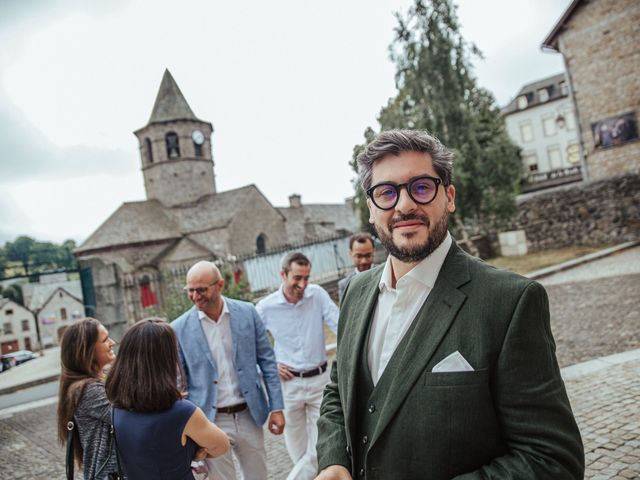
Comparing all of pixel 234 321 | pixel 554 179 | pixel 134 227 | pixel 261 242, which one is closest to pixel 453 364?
pixel 234 321

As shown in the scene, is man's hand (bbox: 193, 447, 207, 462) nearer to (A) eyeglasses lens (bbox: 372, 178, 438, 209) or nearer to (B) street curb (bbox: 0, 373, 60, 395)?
(A) eyeglasses lens (bbox: 372, 178, 438, 209)

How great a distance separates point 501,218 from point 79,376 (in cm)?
1783

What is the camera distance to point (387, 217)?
171cm

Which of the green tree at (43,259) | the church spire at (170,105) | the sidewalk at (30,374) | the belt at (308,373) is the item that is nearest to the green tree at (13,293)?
the green tree at (43,259)

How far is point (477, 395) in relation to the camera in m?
1.36

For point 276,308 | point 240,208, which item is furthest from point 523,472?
point 240,208

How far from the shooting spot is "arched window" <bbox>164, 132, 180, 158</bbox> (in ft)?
123

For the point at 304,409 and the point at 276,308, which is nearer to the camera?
the point at 304,409

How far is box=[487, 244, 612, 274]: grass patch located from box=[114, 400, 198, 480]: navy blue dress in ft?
43.8

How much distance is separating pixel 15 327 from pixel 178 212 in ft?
78.1

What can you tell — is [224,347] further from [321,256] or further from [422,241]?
[321,256]

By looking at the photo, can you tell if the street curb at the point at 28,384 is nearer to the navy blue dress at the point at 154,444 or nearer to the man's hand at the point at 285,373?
the man's hand at the point at 285,373

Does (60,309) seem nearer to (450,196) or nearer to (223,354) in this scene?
(223,354)

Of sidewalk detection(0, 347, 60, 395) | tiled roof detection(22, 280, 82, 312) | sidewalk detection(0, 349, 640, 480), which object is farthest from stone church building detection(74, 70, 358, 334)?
sidewalk detection(0, 349, 640, 480)
